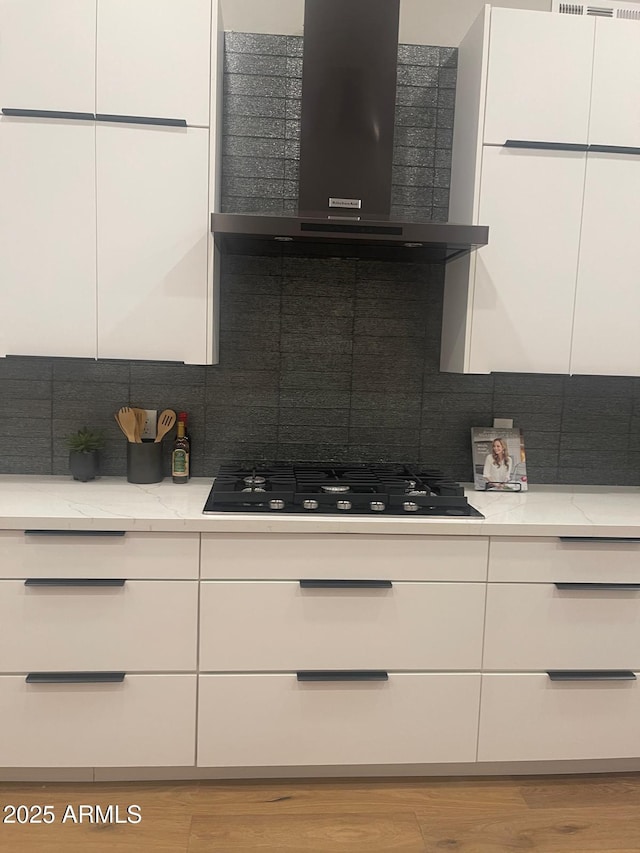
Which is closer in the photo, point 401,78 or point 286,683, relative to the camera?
point 286,683

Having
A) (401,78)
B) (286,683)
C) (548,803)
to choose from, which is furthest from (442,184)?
(548,803)

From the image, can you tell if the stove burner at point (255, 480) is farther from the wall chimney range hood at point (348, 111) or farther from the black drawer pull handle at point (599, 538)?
the black drawer pull handle at point (599, 538)

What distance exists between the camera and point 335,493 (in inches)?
82.0

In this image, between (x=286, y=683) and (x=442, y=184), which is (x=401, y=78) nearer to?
(x=442, y=184)

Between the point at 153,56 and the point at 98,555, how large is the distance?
1.54m

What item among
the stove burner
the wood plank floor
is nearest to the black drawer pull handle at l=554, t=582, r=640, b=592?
the wood plank floor

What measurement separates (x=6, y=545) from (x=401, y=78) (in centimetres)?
211

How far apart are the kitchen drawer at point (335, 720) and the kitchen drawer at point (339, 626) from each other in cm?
6

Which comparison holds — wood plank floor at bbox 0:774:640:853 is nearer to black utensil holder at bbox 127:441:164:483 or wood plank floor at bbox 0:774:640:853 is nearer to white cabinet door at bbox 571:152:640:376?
black utensil holder at bbox 127:441:164:483

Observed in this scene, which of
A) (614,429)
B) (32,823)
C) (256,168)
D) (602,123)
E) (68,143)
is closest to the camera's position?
(32,823)

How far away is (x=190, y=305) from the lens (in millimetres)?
2133

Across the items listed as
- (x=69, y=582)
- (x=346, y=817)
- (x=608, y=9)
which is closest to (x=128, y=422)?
(x=69, y=582)

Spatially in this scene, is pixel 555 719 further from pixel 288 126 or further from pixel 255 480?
pixel 288 126

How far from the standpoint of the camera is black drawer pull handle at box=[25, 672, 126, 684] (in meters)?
1.94
